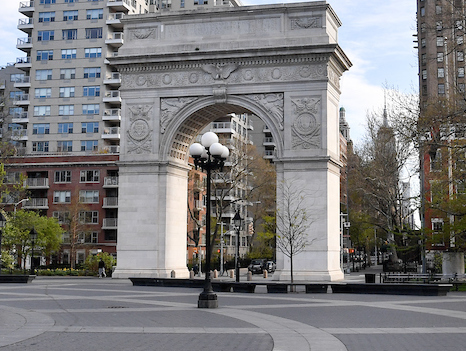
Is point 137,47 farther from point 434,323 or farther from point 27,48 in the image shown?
point 27,48

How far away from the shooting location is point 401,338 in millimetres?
13852

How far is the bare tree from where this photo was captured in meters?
36.4

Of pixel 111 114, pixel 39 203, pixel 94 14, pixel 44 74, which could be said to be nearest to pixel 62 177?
pixel 39 203

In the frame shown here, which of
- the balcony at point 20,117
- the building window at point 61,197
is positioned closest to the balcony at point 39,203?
the building window at point 61,197

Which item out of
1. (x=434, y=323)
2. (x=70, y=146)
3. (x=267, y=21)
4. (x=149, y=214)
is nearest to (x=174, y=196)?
Result: (x=149, y=214)

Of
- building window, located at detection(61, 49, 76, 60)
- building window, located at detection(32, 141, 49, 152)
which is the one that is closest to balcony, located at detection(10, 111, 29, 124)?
building window, located at detection(32, 141, 49, 152)

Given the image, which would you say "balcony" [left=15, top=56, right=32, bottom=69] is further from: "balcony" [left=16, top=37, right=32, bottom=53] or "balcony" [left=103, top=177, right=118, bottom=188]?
"balcony" [left=103, top=177, right=118, bottom=188]

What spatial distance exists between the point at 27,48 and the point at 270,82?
186 ft

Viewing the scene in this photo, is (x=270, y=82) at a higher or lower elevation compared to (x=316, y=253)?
higher

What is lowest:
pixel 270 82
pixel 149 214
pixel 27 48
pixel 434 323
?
pixel 434 323

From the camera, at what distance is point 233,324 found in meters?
16.4

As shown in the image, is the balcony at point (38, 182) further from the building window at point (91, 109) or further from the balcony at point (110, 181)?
the building window at point (91, 109)

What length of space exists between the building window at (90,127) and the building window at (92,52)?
8.43 metres

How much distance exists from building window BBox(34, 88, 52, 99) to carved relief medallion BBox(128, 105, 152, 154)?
47.9 m
